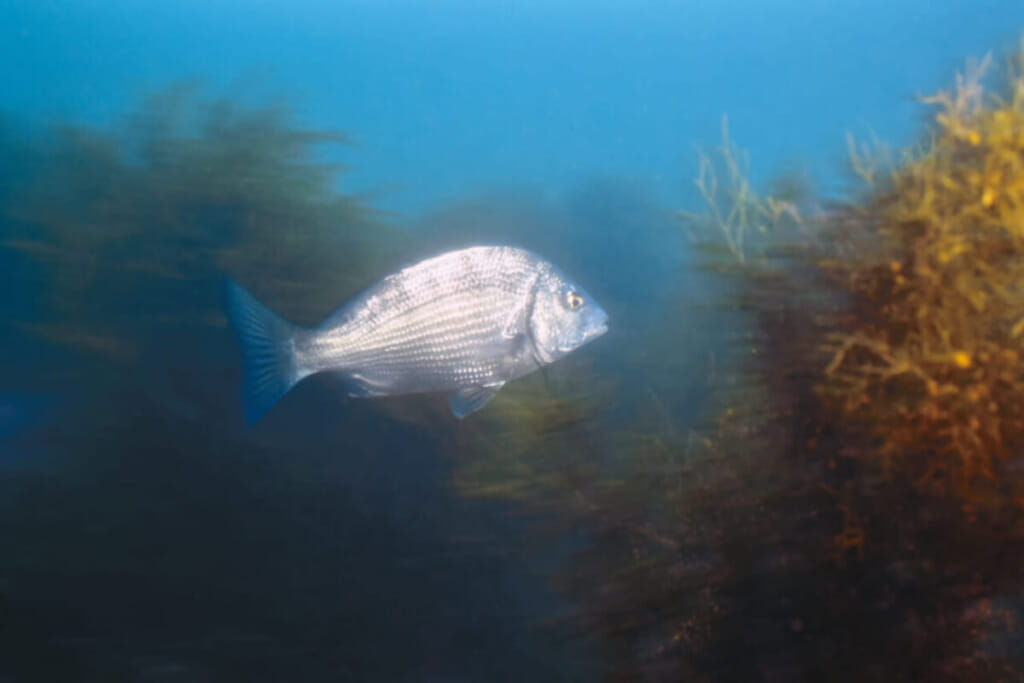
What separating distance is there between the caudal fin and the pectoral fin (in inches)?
39.5

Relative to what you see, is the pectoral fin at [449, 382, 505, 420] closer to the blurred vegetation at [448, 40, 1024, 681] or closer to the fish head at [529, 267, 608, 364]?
the fish head at [529, 267, 608, 364]

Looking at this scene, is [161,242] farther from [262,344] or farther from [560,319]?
[560,319]

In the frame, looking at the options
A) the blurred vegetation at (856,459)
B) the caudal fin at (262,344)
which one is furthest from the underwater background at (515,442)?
the caudal fin at (262,344)

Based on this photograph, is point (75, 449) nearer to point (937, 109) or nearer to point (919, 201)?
point (919, 201)

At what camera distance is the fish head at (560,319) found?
334cm

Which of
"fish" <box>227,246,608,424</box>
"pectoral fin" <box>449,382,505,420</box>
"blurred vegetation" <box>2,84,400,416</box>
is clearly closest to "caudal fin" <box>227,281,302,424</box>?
"fish" <box>227,246,608,424</box>

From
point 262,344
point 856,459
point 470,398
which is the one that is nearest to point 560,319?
point 470,398

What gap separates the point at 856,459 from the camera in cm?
248

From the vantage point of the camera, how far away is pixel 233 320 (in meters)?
3.37

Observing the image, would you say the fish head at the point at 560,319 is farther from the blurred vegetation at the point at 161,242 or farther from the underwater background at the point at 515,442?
the blurred vegetation at the point at 161,242

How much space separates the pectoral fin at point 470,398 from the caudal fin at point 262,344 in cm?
100

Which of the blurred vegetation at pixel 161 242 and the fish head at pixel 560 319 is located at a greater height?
the blurred vegetation at pixel 161 242

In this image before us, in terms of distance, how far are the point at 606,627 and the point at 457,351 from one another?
1.75 m

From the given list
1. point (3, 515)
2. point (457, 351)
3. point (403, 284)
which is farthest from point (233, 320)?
point (3, 515)
